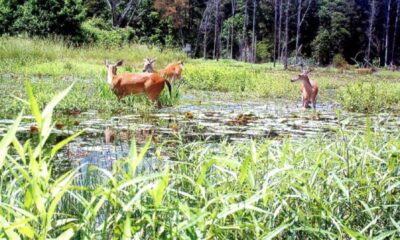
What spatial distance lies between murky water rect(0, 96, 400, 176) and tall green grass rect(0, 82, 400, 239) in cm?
151

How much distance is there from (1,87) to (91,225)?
869 centimetres

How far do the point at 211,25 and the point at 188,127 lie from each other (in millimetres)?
42152

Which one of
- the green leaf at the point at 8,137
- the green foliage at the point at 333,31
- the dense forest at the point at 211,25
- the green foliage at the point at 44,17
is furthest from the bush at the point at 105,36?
the green leaf at the point at 8,137

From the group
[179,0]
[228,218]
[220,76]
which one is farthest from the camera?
[179,0]

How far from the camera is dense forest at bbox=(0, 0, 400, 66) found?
25.1 metres

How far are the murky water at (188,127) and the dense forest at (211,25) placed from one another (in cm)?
1829

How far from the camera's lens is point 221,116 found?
7.37 m

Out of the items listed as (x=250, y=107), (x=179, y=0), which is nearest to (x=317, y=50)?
(x=179, y=0)

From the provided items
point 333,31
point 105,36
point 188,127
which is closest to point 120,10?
point 105,36

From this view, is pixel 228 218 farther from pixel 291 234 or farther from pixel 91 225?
pixel 91 225

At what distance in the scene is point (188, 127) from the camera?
6.08 meters

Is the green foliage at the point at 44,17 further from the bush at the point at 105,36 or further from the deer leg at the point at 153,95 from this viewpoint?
the deer leg at the point at 153,95

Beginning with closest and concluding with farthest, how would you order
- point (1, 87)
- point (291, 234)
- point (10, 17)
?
point (291, 234), point (1, 87), point (10, 17)

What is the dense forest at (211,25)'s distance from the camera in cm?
2511
